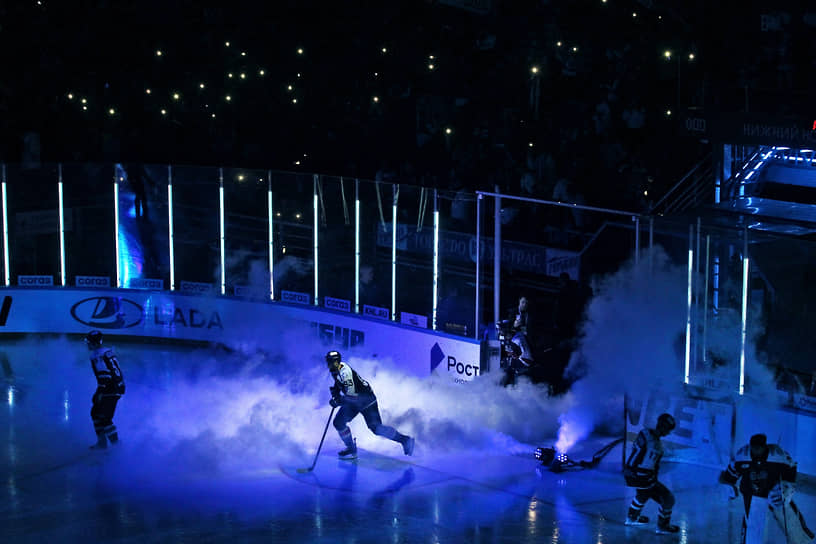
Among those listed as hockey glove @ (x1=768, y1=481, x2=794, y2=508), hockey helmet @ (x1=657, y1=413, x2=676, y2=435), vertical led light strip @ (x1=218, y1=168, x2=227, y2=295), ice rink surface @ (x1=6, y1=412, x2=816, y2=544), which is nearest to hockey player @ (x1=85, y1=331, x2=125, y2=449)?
ice rink surface @ (x1=6, y1=412, x2=816, y2=544)

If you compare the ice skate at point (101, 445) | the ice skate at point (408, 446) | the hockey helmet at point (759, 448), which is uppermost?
the hockey helmet at point (759, 448)

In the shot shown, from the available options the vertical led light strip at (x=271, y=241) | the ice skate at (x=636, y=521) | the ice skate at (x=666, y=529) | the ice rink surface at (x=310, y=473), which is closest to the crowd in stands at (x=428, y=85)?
the vertical led light strip at (x=271, y=241)

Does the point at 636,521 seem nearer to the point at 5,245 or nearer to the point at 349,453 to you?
the point at 349,453

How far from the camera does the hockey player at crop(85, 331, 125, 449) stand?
1417 centimetres

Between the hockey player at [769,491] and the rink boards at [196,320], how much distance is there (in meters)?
7.85

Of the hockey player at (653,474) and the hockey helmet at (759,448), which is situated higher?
the hockey helmet at (759,448)

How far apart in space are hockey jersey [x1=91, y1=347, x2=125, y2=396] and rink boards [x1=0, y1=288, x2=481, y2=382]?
15.8ft

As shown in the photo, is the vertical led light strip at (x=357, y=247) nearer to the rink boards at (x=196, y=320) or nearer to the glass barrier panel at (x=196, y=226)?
the rink boards at (x=196, y=320)

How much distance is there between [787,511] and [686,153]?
10204 millimetres

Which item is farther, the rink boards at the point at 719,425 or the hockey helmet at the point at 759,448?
the rink boards at the point at 719,425

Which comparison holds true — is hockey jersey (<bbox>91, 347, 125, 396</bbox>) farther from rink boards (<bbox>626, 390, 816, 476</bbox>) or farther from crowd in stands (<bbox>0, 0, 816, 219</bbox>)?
crowd in stands (<bbox>0, 0, 816, 219</bbox>)

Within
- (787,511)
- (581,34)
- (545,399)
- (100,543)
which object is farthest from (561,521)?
(581,34)

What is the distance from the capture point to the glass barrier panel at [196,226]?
66.5ft

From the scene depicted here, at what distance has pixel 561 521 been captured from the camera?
1137 centimetres
